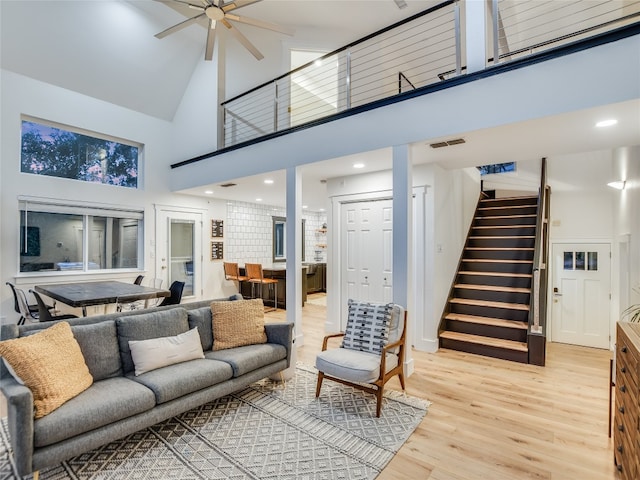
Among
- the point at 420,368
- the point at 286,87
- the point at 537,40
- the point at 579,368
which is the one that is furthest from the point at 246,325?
the point at 537,40

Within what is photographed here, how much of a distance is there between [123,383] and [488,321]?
14.4 feet

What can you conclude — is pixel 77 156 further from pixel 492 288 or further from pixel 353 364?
pixel 492 288

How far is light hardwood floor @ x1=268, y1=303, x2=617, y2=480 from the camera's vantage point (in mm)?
2189

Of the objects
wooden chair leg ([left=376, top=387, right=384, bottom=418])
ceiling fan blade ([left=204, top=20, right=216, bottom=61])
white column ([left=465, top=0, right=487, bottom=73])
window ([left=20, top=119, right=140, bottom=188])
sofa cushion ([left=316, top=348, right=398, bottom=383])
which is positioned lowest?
wooden chair leg ([left=376, top=387, right=384, bottom=418])

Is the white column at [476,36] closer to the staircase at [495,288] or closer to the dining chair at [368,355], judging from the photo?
the dining chair at [368,355]

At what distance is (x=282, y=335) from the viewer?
11.2 feet

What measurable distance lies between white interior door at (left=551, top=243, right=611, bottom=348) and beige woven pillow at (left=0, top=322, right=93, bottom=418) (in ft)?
21.5

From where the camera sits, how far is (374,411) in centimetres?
292

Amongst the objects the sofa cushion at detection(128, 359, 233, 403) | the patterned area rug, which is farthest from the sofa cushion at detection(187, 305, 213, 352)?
the patterned area rug

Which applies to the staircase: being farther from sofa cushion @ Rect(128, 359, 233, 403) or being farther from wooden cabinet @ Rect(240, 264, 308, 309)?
wooden cabinet @ Rect(240, 264, 308, 309)

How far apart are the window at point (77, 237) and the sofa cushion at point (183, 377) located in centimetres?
Result: 389

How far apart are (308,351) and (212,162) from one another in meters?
3.69

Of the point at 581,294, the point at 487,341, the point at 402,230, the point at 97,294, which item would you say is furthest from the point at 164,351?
the point at 581,294

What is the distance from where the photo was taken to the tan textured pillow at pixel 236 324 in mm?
3279
